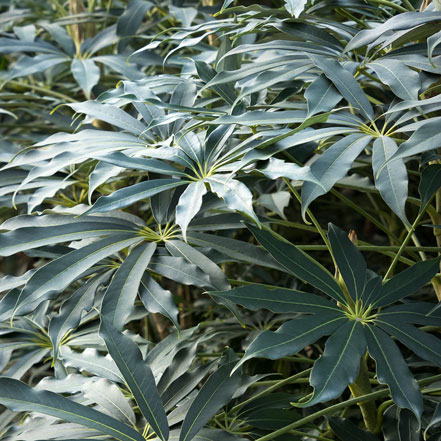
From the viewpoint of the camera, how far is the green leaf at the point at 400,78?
0.66m

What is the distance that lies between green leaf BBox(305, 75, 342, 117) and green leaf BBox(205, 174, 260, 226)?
0.10 m

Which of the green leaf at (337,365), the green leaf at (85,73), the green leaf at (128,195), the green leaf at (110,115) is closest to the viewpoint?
the green leaf at (337,365)

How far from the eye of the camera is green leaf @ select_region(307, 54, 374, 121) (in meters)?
0.67

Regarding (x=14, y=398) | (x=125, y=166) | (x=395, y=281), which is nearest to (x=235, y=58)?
(x=125, y=166)

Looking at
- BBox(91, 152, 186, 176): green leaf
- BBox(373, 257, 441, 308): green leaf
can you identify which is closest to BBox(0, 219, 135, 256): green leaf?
BBox(91, 152, 186, 176): green leaf

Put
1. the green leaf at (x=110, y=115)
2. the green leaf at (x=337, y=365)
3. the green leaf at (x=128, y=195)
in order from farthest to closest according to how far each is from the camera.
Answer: the green leaf at (x=110, y=115)
the green leaf at (x=128, y=195)
the green leaf at (x=337, y=365)

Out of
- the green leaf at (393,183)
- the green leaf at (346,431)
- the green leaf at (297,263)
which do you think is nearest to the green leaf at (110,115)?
the green leaf at (297,263)

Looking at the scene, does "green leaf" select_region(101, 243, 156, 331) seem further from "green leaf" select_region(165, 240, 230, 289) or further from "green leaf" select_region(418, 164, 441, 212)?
"green leaf" select_region(418, 164, 441, 212)

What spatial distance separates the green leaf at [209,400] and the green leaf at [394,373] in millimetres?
151

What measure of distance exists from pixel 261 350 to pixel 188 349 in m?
0.24

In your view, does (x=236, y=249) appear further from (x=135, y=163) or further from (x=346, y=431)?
(x=346, y=431)

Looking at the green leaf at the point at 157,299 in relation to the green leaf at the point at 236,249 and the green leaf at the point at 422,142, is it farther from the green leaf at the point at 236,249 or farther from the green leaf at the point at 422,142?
the green leaf at the point at 422,142

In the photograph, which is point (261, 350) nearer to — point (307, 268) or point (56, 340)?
point (307, 268)

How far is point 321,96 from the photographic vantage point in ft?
2.14
